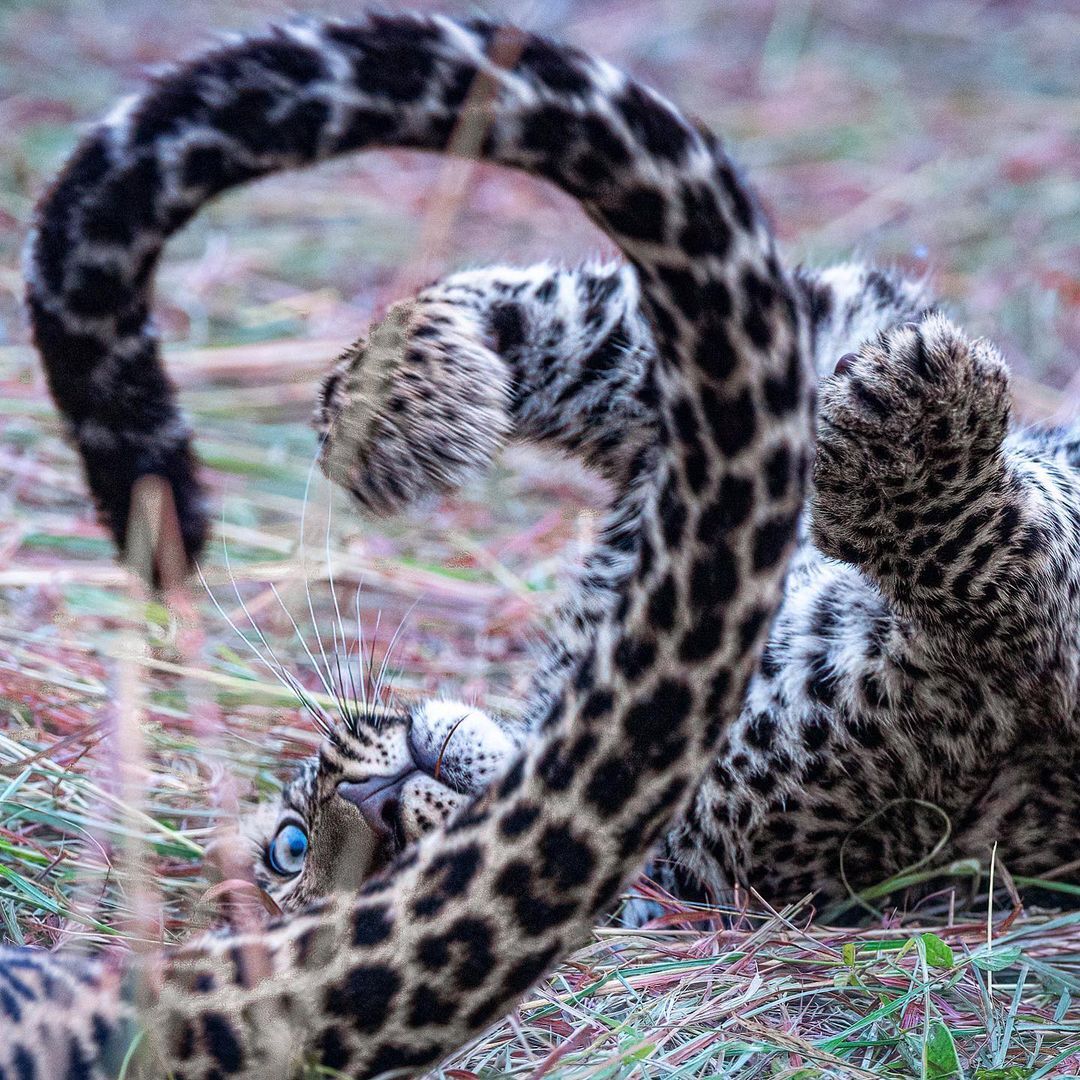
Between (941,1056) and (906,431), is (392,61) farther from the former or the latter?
(941,1056)

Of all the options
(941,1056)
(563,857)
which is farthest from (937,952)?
(563,857)

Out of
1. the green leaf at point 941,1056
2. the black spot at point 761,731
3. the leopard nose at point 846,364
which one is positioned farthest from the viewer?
the black spot at point 761,731

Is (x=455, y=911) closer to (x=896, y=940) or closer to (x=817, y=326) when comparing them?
(x=896, y=940)

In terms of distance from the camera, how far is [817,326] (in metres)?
3.21

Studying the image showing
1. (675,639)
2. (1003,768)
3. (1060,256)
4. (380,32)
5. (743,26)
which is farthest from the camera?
(743,26)

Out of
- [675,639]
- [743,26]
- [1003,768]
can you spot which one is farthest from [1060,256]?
[675,639]

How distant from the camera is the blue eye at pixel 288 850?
109 inches

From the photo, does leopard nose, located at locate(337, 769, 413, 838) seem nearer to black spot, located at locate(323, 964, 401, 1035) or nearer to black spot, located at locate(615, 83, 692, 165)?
black spot, located at locate(323, 964, 401, 1035)

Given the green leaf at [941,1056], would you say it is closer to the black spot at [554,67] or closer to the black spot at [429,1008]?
the black spot at [429,1008]

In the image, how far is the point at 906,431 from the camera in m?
2.53

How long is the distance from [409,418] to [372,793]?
0.69 m

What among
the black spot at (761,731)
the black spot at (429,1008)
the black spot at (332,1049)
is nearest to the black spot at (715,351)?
the black spot at (429,1008)

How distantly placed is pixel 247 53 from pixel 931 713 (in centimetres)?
177

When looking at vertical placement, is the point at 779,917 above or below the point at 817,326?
below
